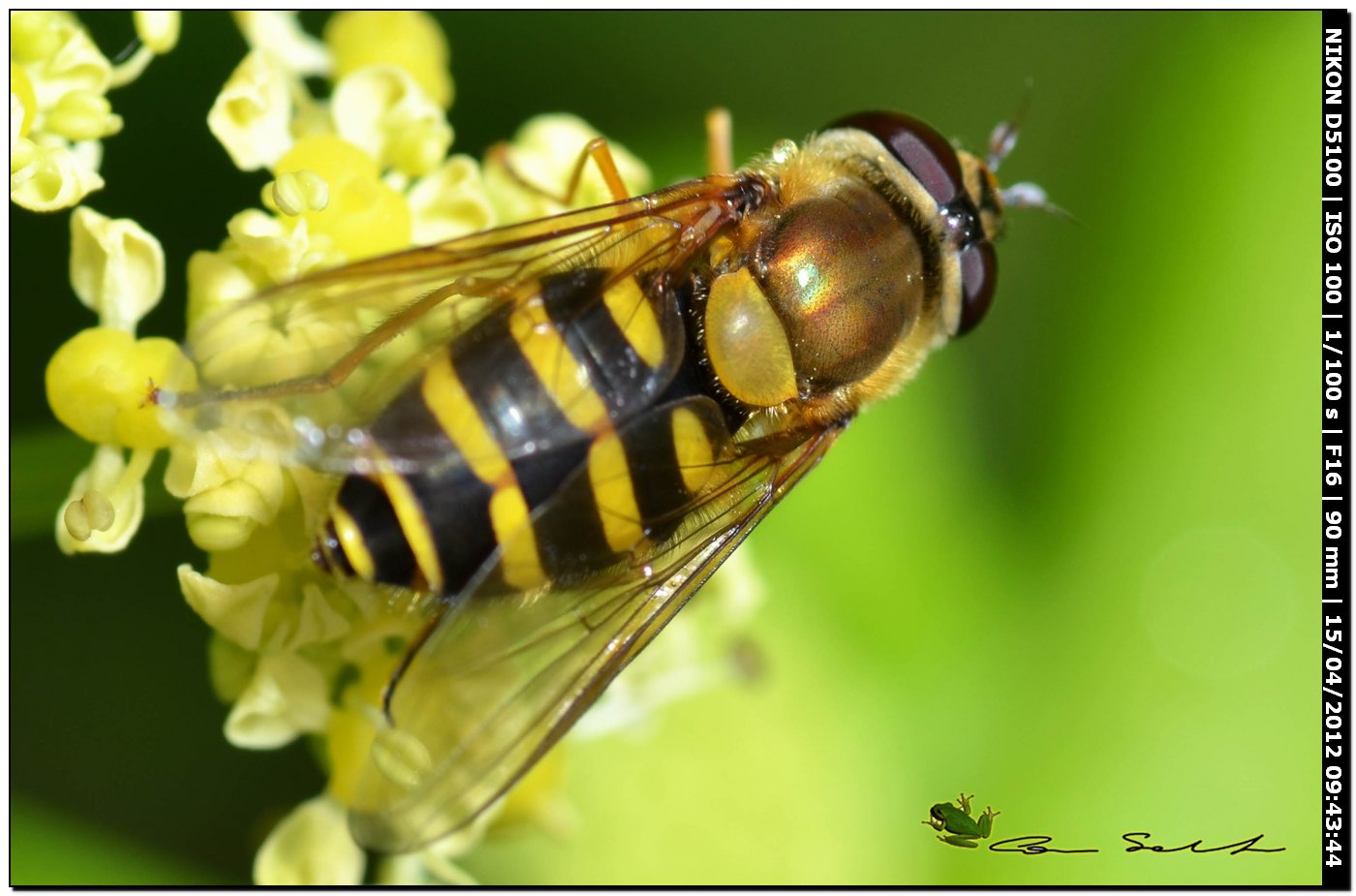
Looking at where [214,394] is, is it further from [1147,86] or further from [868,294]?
[1147,86]

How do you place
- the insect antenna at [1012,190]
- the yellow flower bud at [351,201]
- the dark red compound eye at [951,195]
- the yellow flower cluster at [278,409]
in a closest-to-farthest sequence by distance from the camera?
the yellow flower cluster at [278,409]
the yellow flower bud at [351,201]
the dark red compound eye at [951,195]
the insect antenna at [1012,190]

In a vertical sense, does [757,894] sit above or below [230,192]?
below

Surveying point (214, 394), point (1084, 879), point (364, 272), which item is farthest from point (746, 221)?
point (1084, 879)

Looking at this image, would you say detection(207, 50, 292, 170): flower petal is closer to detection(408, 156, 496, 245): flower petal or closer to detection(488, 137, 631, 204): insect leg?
detection(408, 156, 496, 245): flower petal

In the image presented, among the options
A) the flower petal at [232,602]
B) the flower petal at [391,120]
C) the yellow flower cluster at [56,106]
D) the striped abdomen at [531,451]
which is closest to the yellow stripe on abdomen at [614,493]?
the striped abdomen at [531,451]

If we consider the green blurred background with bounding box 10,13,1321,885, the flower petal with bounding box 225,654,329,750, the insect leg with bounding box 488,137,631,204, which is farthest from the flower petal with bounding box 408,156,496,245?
the flower petal with bounding box 225,654,329,750

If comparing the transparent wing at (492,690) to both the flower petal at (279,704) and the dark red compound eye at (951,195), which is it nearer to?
the flower petal at (279,704)
